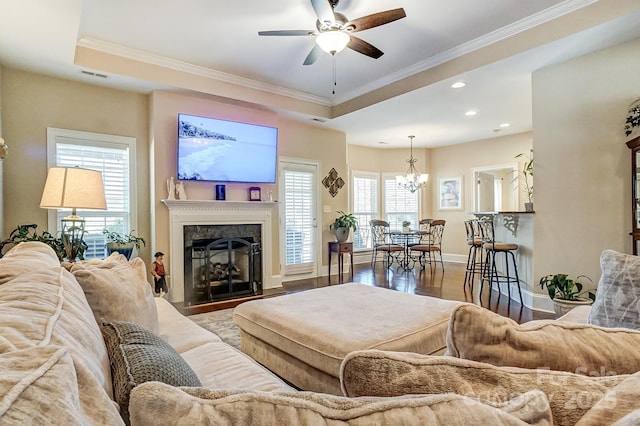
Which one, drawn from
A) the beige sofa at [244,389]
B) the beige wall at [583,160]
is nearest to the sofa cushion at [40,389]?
the beige sofa at [244,389]

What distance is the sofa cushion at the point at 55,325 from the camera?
54 centimetres

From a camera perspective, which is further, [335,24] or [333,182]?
[333,182]

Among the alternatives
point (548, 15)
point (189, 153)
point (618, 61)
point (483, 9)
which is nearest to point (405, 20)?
point (483, 9)

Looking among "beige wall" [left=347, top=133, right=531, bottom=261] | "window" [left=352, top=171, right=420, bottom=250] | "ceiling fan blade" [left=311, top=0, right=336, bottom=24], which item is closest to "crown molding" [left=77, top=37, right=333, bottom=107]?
"ceiling fan blade" [left=311, top=0, right=336, bottom=24]

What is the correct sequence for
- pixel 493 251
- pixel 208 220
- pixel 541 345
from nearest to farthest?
pixel 541 345, pixel 493 251, pixel 208 220

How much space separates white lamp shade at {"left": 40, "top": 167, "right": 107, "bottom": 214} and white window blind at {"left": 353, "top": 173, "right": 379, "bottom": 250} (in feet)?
19.4

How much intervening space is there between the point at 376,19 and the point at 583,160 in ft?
8.64

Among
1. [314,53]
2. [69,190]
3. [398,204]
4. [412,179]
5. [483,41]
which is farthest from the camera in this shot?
[398,204]

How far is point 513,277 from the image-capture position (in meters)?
4.56

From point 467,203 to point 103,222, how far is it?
7.21 m

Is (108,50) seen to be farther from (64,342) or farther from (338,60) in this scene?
(64,342)

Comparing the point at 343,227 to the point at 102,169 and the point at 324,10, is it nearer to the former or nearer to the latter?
the point at 102,169

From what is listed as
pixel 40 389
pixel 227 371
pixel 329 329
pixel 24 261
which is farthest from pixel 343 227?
pixel 40 389

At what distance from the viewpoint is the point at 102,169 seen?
4227 millimetres
